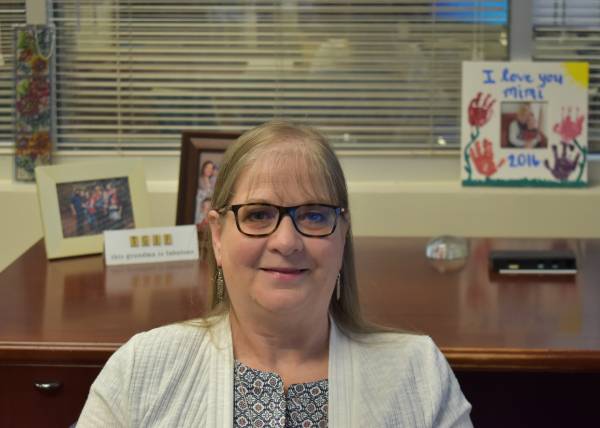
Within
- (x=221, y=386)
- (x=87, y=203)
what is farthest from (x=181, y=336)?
(x=87, y=203)

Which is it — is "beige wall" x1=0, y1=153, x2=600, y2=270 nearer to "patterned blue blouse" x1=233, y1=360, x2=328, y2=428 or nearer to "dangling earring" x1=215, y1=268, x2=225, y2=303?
"dangling earring" x1=215, y1=268, x2=225, y2=303

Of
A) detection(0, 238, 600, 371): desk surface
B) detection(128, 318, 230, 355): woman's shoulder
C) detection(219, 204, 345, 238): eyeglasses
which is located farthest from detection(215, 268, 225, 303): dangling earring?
detection(0, 238, 600, 371): desk surface

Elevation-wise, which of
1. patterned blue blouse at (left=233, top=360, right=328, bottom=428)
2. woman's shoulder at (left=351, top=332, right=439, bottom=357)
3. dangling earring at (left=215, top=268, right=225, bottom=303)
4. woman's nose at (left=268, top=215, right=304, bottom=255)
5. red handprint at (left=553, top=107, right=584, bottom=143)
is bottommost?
patterned blue blouse at (left=233, top=360, right=328, bottom=428)

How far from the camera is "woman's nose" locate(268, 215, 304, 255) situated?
1.31 meters

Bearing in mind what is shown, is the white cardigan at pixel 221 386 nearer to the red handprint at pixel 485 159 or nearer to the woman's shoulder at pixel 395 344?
the woman's shoulder at pixel 395 344

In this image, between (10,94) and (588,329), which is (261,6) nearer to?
(10,94)

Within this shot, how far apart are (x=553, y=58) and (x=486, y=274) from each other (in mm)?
894

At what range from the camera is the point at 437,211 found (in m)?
2.68

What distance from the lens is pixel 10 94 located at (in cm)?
285

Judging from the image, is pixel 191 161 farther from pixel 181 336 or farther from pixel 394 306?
pixel 181 336

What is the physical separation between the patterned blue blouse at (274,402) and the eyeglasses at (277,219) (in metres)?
0.20

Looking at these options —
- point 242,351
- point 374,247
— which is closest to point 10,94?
point 374,247

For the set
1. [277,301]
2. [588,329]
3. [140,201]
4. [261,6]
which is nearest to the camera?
[277,301]

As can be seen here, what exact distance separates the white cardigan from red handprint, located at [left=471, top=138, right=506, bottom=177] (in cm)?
131
